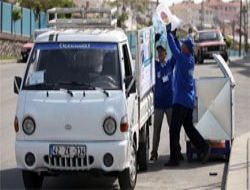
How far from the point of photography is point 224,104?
38.0 ft

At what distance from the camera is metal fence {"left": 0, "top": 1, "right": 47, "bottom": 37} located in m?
49.5

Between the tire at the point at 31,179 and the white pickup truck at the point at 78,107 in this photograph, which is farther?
the tire at the point at 31,179

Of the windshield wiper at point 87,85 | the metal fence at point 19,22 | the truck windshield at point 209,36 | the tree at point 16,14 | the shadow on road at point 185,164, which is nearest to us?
the windshield wiper at point 87,85

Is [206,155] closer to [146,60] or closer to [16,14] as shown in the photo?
[146,60]

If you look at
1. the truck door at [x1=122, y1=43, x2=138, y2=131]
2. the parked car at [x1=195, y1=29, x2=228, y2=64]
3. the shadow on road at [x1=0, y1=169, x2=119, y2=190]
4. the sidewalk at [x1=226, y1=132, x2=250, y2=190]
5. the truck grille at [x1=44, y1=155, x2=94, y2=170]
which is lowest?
the parked car at [x1=195, y1=29, x2=228, y2=64]

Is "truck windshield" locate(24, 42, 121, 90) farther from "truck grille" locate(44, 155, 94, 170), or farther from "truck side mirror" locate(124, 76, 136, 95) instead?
"truck grille" locate(44, 155, 94, 170)

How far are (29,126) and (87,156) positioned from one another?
0.83m

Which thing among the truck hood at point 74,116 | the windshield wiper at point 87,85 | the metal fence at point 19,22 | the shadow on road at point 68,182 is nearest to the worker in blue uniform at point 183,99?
the shadow on road at point 68,182

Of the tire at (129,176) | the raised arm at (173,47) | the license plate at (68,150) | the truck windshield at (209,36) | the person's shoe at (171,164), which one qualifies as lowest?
the truck windshield at (209,36)

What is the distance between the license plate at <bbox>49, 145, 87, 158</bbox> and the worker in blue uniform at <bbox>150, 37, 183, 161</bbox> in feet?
10.2

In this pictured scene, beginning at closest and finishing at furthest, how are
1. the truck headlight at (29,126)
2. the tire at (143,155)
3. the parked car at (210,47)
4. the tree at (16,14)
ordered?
the truck headlight at (29,126) → the tire at (143,155) → the parked car at (210,47) → the tree at (16,14)

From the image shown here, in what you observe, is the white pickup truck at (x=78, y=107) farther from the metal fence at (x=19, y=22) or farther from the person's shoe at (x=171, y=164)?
the metal fence at (x=19, y=22)

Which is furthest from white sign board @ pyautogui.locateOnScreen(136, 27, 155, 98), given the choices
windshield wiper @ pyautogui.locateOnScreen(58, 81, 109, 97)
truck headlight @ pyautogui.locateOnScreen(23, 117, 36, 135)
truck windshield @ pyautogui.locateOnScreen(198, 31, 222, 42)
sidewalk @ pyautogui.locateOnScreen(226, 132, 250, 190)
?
truck windshield @ pyautogui.locateOnScreen(198, 31, 222, 42)

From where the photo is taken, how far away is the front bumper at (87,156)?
8500 millimetres
